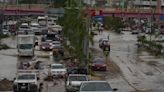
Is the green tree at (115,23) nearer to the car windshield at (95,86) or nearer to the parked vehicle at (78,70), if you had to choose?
the parked vehicle at (78,70)

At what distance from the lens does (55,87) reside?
43594 mm

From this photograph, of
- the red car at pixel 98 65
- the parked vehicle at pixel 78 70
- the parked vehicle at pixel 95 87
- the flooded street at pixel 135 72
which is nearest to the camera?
the parked vehicle at pixel 95 87

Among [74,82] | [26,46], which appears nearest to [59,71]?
[74,82]

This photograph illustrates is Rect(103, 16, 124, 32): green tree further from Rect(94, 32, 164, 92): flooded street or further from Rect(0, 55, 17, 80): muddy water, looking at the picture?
Rect(0, 55, 17, 80): muddy water

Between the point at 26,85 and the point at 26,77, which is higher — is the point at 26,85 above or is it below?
below

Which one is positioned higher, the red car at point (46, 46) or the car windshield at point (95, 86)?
the car windshield at point (95, 86)

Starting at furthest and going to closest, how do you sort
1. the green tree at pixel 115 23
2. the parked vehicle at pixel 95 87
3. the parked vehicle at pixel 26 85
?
the green tree at pixel 115 23 < the parked vehicle at pixel 26 85 < the parked vehicle at pixel 95 87

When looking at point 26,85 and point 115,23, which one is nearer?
point 26,85

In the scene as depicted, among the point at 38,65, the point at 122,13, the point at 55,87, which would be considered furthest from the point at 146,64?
the point at 122,13

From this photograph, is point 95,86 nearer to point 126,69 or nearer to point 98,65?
point 98,65

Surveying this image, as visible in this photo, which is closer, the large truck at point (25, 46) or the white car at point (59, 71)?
the white car at point (59, 71)

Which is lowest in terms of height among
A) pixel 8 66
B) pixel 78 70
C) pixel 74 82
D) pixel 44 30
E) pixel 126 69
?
pixel 44 30

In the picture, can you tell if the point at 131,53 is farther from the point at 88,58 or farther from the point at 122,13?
the point at 122,13

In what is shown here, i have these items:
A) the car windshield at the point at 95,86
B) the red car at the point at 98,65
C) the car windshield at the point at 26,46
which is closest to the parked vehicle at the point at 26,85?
the car windshield at the point at 95,86
